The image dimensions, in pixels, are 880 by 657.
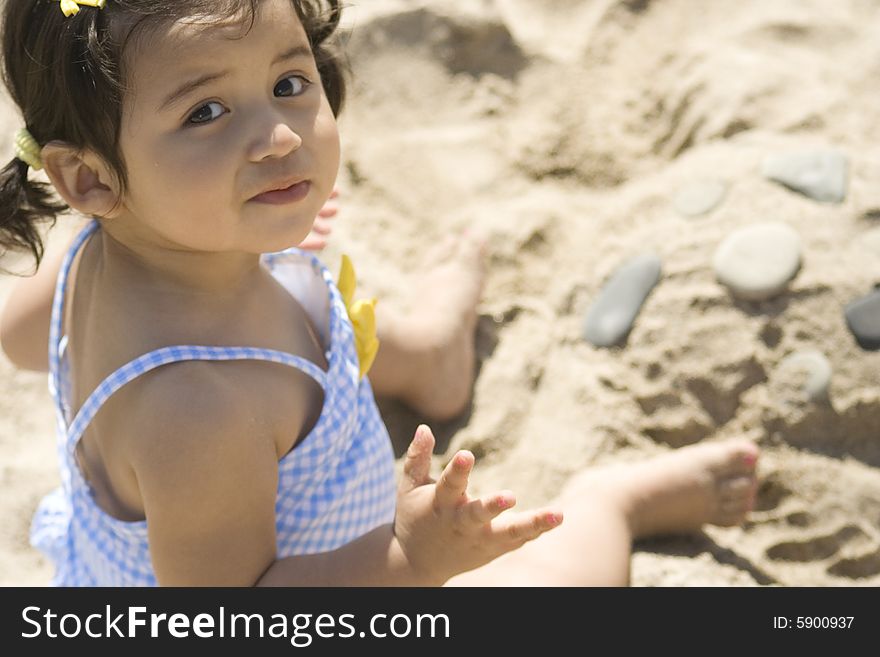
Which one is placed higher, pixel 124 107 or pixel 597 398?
pixel 124 107

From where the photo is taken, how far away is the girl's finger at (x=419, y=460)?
142 centimetres

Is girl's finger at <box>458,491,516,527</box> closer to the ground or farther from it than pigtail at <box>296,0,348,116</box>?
closer to the ground

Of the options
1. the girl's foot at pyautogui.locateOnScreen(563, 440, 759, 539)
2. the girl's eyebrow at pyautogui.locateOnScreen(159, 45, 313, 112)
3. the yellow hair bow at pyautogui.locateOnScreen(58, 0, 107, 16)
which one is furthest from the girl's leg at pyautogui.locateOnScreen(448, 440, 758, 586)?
the yellow hair bow at pyautogui.locateOnScreen(58, 0, 107, 16)

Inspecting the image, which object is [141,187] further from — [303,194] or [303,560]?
[303,560]

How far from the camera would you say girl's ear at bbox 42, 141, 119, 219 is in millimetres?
1445

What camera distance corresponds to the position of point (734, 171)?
235cm

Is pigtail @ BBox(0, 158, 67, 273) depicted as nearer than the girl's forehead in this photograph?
No

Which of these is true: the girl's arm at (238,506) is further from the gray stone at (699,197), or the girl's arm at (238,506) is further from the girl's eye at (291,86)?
the gray stone at (699,197)

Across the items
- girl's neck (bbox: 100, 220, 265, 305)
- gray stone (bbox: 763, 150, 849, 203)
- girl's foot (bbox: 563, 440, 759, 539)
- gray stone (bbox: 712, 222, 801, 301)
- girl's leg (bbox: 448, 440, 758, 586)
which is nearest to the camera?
girl's neck (bbox: 100, 220, 265, 305)

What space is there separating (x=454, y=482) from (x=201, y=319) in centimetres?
45

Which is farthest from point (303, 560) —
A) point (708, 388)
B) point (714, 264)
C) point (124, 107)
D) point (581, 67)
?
point (581, 67)

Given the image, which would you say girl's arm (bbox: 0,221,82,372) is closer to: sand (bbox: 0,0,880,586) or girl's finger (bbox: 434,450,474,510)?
sand (bbox: 0,0,880,586)

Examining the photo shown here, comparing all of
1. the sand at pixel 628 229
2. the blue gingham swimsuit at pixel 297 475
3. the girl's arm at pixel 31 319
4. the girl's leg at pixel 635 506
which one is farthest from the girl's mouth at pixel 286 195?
the sand at pixel 628 229
